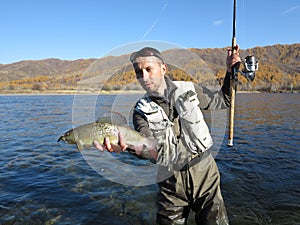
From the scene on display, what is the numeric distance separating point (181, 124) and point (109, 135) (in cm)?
113

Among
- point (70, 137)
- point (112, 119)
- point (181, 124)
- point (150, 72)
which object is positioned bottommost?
point (70, 137)

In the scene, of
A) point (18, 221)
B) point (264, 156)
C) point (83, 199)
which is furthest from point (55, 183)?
point (264, 156)

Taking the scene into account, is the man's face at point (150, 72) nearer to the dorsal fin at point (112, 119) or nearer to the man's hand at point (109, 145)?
the dorsal fin at point (112, 119)

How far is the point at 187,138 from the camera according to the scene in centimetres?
373

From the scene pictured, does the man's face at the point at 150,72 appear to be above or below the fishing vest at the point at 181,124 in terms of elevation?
above

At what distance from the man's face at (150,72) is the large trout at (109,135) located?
2.43 ft

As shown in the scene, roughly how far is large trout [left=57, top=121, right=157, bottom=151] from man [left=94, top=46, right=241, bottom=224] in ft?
0.28

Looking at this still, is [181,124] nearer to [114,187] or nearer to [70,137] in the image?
[70,137]

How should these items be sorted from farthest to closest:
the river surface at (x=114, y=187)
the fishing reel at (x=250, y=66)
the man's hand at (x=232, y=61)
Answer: the river surface at (x=114, y=187)
the fishing reel at (x=250, y=66)
the man's hand at (x=232, y=61)

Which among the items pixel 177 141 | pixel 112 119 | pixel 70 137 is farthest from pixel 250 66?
pixel 70 137

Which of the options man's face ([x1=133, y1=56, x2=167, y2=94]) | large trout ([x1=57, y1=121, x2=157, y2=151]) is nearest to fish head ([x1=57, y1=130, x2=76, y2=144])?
large trout ([x1=57, y1=121, x2=157, y2=151])

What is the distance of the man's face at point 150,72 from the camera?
3.57m

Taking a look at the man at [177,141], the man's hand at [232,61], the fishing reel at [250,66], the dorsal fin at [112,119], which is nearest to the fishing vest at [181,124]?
the man at [177,141]

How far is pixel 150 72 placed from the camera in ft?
11.8
